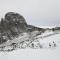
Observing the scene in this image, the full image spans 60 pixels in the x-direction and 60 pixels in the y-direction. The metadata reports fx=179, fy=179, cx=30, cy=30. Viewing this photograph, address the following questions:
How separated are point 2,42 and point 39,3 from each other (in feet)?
1.19

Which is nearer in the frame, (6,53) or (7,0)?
(6,53)

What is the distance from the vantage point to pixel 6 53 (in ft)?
3.46

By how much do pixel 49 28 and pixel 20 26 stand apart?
0.60ft

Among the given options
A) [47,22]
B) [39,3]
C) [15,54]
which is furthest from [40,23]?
[15,54]

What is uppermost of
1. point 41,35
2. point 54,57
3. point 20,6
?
point 20,6

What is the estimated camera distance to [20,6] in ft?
3.94

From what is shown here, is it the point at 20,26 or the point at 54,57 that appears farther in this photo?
the point at 20,26

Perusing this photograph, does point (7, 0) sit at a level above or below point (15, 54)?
above

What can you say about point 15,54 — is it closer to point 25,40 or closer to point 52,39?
point 25,40

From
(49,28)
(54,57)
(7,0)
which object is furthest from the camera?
(7,0)

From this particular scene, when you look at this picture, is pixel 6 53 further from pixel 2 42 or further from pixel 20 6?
pixel 20 6

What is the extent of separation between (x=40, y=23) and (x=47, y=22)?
45 mm

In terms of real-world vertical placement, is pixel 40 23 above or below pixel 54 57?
above

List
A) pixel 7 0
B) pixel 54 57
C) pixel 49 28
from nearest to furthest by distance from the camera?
pixel 54 57, pixel 49 28, pixel 7 0
